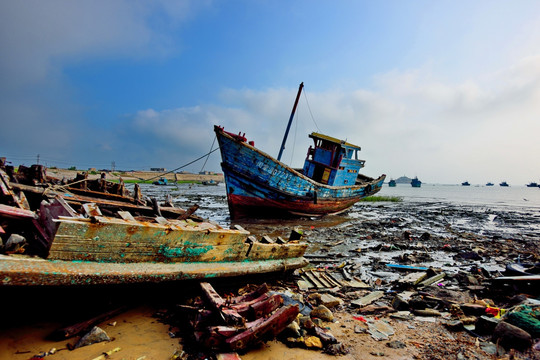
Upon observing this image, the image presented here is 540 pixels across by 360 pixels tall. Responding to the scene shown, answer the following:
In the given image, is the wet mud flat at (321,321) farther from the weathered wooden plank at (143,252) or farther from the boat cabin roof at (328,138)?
the boat cabin roof at (328,138)

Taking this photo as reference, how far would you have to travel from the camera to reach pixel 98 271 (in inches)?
102

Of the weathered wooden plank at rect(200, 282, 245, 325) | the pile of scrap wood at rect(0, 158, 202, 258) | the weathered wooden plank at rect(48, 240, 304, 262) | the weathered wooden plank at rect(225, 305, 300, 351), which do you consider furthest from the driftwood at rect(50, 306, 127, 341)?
the weathered wooden plank at rect(225, 305, 300, 351)

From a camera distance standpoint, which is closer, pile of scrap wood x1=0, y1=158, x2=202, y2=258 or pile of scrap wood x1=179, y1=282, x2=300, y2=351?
pile of scrap wood x1=179, y1=282, x2=300, y2=351

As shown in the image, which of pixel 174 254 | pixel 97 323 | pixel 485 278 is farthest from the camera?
pixel 485 278

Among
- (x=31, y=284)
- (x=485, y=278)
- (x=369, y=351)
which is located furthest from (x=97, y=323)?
(x=485, y=278)

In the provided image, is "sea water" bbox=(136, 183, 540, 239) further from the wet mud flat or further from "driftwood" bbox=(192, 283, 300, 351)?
"driftwood" bbox=(192, 283, 300, 351)

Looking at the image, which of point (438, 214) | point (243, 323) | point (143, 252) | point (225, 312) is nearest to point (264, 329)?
point (243, 323)

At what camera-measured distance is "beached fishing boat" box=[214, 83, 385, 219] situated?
1223cm

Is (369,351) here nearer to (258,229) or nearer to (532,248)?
(258,229)

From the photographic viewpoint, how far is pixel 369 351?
291 centimetres

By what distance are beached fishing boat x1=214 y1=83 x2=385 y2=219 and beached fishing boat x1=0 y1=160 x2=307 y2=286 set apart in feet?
28.0

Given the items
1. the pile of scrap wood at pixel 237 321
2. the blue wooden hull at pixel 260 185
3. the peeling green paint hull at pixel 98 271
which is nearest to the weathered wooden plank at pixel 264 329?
the pile of scrap wood at pixel 237 321

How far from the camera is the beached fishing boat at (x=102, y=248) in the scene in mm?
2381

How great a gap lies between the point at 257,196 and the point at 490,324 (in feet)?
34.0
